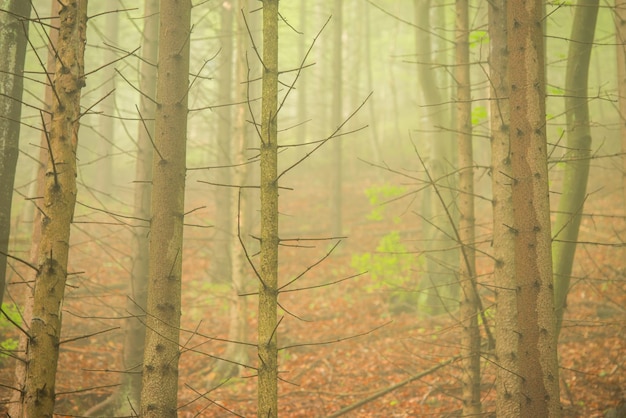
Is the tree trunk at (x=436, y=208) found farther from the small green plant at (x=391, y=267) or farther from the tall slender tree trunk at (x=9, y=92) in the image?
the tall slender tree trunk at (x=9, y=92)

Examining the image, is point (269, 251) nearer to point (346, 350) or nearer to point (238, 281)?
point (238, 281)

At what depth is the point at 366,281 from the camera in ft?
46.2

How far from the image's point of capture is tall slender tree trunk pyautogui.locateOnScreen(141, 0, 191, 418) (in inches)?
176

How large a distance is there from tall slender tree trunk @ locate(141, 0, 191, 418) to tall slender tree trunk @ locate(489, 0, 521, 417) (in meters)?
3.22

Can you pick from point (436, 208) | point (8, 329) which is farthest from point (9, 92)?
point (436, 208)

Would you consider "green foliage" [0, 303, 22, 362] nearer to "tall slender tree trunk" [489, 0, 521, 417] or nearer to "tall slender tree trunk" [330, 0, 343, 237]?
"tall slender tree trunk" [489, 0, 521, 417]

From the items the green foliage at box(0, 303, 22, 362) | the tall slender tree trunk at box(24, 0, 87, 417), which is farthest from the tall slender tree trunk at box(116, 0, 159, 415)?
the tall slender tree trunk at box(24, 0, 87, 417)

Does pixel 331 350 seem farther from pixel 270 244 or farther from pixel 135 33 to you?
pixel 135 33

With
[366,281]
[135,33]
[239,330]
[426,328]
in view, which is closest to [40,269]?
[239,330]

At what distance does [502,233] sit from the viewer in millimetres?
5641

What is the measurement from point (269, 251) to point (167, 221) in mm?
1274

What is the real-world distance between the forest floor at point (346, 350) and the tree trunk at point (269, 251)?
0.84 m

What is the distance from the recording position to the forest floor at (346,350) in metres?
7.53

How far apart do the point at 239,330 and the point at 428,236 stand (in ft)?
17.5
